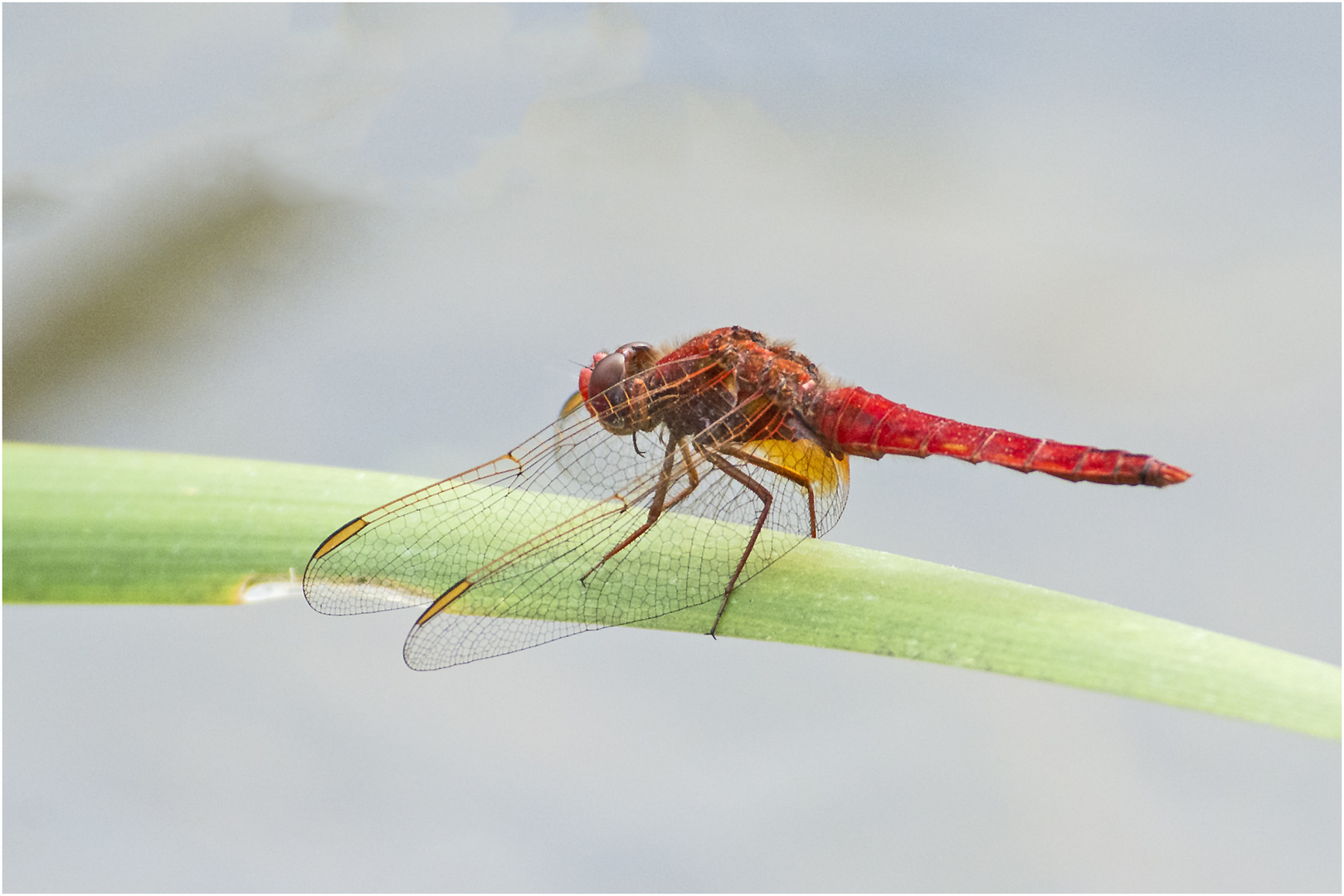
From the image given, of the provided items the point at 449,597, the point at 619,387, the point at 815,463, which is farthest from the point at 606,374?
the point at 449,597

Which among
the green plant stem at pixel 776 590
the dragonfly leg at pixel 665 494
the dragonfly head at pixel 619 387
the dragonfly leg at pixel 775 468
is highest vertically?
the dragonfly head at pixel 619 387

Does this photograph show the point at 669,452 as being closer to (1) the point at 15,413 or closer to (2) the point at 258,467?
(2) the point at 258,467

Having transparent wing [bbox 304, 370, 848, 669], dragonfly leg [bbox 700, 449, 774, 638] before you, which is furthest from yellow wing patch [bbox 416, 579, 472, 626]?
dragonfly leg [bbox 700, 449, 774, 638]

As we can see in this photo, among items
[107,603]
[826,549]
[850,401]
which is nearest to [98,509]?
[107,603]

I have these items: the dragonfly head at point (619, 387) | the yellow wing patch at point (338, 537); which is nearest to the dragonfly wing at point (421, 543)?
the yellow wing patch at point (338, 537)

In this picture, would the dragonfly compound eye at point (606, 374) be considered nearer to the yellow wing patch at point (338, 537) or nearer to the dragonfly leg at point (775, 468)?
the dragonfly leg at point (775, 468)

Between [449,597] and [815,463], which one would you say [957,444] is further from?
[449,597]

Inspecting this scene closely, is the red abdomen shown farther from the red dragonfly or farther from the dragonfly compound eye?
the dragonfly compound eye
